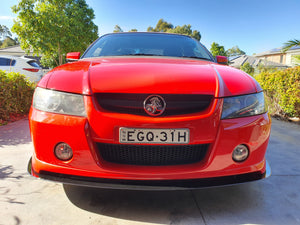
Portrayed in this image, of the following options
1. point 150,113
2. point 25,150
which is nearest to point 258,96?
point 150,113

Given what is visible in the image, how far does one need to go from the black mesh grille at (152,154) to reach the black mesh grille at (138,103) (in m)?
0.23

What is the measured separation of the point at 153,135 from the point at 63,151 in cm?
59

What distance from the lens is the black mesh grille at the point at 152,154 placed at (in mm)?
1486

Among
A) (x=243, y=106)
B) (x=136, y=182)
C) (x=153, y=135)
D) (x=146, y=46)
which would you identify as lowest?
(x=136, y=182)

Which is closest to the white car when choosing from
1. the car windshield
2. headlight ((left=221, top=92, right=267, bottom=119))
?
the car windshield

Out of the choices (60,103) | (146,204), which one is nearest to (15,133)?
(60,103)

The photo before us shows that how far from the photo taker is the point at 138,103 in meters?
1.48

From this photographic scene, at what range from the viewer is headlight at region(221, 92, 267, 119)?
1.51 meters

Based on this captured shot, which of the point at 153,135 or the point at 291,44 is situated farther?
the point at 291,44

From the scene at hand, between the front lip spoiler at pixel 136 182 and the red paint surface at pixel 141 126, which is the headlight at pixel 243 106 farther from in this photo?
the front lip spoiler at pixel 136 182

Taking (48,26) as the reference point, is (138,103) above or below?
below

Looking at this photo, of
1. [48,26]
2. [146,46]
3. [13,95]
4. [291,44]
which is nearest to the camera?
[146,46]

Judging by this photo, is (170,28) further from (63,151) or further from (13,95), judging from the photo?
(63,151)

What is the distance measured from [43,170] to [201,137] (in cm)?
106
